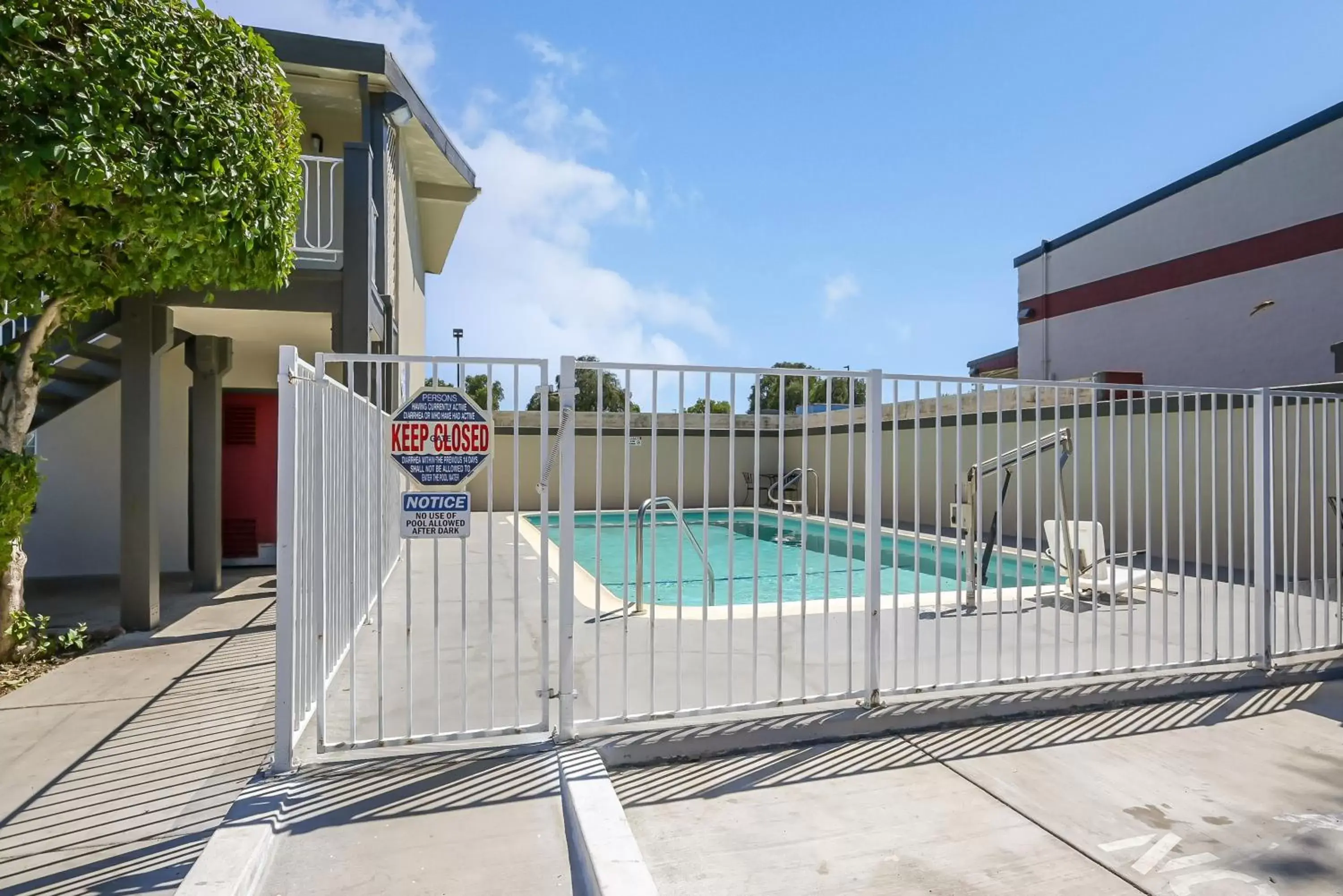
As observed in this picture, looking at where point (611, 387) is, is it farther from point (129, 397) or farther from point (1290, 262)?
point (129, 397)

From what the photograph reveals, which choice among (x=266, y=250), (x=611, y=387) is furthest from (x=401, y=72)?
(x=611, y=387)

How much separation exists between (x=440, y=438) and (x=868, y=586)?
2.21 meters

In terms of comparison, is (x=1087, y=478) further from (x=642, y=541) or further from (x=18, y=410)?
(x=18, y=410)

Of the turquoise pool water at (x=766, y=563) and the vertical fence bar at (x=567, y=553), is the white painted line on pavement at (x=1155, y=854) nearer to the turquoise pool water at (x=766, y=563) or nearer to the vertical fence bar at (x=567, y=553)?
the turquoise pool water at (x=766, y=563)

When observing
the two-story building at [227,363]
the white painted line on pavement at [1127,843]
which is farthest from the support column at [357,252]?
the white painted line on pavement at [1127,843]

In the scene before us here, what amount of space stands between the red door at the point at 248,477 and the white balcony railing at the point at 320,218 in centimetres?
239

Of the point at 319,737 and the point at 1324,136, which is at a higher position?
the point at 1324,136

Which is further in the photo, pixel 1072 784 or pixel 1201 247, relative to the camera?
pixel 1201 247

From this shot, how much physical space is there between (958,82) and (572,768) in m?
9.40

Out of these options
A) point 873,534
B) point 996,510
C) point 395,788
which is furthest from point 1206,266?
point 395,788

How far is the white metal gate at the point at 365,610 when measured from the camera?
2.92 m

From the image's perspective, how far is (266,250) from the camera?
4.68 metres

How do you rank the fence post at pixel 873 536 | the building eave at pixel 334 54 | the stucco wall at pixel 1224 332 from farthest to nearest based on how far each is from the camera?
1. the stucco wall at pixel 1224 332
2. the building eave at pixel 334 54
3. the fence post at pixel 873 536

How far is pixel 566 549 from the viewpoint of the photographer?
3.12 m
